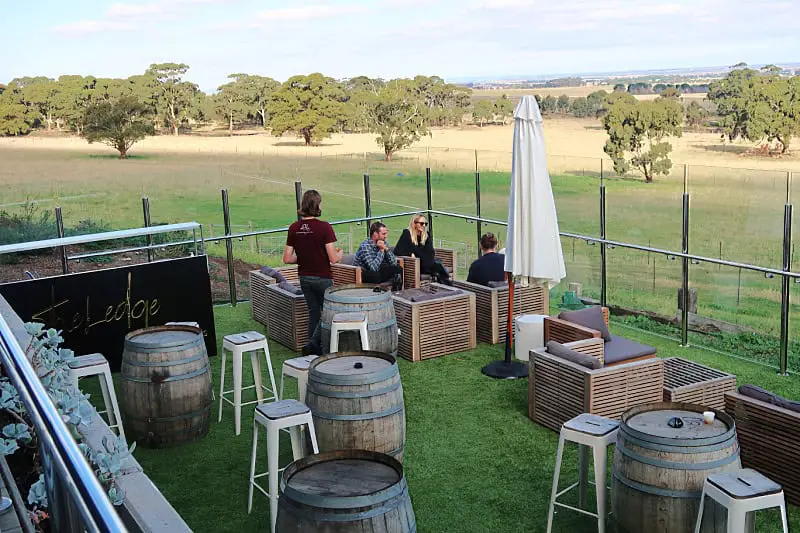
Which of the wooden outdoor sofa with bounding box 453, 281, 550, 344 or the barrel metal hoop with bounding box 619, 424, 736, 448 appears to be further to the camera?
the wooden outdoor sofa with bounding box 453, 281, 550, 344

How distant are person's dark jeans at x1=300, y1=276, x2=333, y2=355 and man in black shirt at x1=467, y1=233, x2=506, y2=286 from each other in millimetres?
2087

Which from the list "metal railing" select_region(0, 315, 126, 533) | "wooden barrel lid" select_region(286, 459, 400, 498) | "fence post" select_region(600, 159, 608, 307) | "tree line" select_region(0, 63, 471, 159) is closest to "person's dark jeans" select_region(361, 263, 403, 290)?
"fence post" select_region(600, 159, 608, 307)

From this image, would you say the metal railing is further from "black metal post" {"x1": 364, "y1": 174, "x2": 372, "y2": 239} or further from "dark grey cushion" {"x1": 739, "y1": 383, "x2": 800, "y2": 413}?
"black metal post" {"x1": 364, "y1": 174, "x2": 372, "y2": 239}

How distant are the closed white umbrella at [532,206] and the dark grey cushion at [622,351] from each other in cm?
79

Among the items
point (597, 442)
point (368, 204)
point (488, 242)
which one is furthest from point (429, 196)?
point (597, 442)

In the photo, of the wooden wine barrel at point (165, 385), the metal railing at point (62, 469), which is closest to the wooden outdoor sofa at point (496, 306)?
the wooden wine barrel at point (165, 385)

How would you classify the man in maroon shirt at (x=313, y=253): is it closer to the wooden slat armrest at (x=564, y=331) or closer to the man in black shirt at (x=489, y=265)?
the man in black shirt at (x=489, y=265)

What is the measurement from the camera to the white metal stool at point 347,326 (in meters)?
7.47

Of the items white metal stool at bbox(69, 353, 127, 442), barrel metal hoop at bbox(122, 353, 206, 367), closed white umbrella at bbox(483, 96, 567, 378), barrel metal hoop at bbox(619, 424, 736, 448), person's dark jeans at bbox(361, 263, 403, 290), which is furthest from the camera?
person's dark jeans at bbox(361, 263, 403, 290)

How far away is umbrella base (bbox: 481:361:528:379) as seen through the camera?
8.53 m

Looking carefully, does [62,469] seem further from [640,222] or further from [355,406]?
[640,222]

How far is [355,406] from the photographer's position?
5.45m

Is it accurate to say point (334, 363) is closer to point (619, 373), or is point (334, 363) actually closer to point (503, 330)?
point (619, 373)

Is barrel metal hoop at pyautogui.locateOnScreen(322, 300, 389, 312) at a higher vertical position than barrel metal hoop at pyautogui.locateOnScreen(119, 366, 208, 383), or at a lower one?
higher
